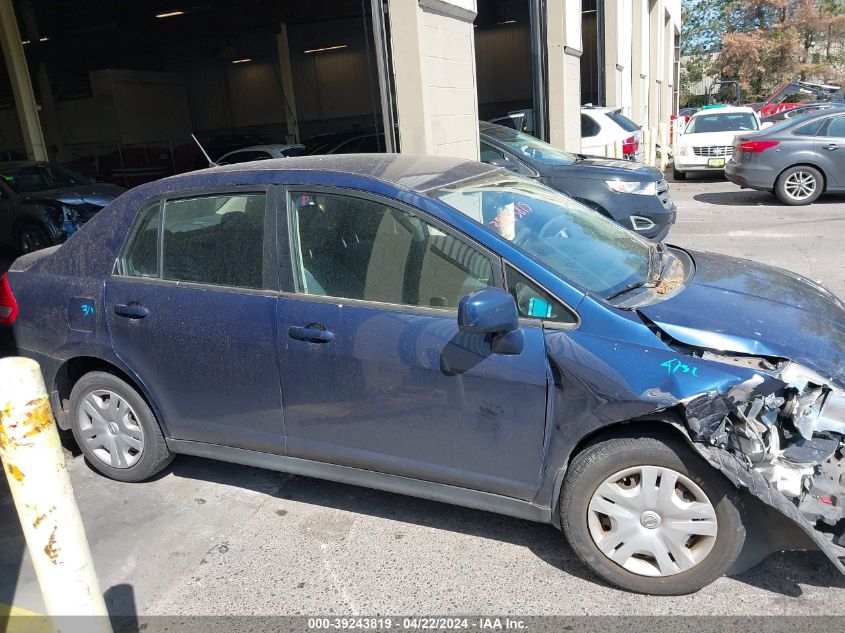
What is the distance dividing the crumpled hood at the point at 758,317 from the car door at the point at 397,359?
0.63m

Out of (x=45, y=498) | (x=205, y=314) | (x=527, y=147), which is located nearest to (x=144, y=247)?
(x=205, y=314)

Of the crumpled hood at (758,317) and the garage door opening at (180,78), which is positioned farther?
the garage door opening at (180,78)

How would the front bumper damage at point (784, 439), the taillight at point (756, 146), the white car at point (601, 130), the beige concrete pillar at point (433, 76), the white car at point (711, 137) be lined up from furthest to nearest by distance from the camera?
1. the white car at point (711, 137)
2. the white car at point (601, 130)
3. the taillight at point (756, 146)
4. the beige concrete pillar at point (433, 76)
5. the front bumper damage at point (784, 439)

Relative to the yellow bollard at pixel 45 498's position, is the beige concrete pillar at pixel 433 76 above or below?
above

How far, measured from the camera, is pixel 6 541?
3.54m

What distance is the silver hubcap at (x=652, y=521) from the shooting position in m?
2.71

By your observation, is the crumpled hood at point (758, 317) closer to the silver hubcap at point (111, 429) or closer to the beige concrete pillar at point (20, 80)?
the silver hubcap at point (111, 429)

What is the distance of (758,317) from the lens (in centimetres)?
300

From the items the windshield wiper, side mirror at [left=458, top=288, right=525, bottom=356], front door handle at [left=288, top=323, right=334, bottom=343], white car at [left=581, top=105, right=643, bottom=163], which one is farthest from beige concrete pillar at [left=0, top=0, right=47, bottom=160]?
side mirror at [left=458, top=288, right=525, bottom=356]

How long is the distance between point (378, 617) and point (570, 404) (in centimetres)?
114

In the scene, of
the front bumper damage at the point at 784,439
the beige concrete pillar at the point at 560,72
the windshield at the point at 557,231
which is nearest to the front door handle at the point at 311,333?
the windshield at the point at 557,231

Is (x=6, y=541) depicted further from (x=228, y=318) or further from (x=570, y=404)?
(x=570, y=404)

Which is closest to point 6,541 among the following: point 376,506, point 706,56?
point 376,506

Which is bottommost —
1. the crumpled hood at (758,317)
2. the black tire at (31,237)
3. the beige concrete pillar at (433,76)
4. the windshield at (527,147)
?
the black tire at (31,237)
